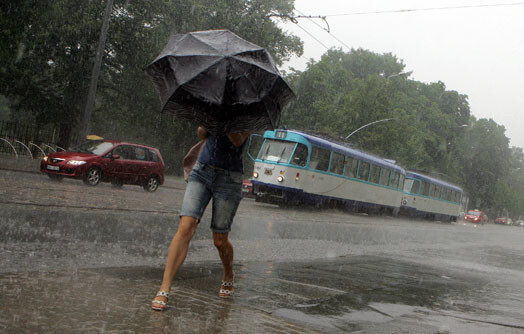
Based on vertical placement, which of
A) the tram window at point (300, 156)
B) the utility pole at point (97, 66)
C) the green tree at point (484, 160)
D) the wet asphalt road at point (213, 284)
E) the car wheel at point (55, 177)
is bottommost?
the wet asphalt road at point (213, 284)

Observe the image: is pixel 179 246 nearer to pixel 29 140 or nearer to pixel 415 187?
pixel 29 140

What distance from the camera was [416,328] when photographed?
4.46 metres

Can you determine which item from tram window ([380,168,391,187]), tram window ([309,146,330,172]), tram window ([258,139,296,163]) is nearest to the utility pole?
tram window ([258,139,296,163])

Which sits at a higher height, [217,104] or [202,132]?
[217,104]

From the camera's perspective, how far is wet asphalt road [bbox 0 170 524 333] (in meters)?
3.84

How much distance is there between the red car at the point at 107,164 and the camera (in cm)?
1755

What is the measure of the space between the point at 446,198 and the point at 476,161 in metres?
33.9

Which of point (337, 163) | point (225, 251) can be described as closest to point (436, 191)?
point (337, 163)

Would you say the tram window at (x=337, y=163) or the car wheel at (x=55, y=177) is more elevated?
the tram window at (x=337, y=163)

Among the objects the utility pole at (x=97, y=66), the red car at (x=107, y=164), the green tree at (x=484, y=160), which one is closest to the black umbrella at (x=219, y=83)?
the red car at (x=107, y=164)

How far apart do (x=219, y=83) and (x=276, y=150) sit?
19.9 m

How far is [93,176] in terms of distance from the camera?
17.9 metres

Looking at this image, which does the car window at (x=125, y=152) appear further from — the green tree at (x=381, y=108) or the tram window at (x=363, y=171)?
the green tree at (x=381, y=108)

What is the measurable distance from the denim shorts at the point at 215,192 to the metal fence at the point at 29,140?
77.2ft
